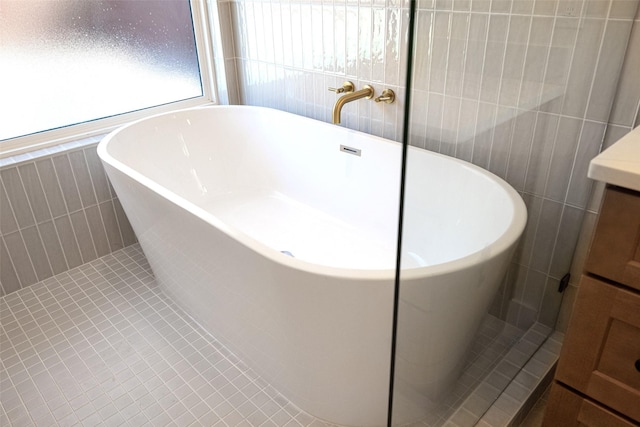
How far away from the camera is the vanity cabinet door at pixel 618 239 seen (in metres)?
0.89

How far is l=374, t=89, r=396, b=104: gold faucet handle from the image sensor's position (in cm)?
199

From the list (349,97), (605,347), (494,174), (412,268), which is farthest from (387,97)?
(605,347)

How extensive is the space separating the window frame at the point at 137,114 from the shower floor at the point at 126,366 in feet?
2.13

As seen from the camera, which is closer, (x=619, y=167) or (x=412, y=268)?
(x=619, y=167)

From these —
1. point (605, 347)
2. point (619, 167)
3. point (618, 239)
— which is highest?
point (619, 167)

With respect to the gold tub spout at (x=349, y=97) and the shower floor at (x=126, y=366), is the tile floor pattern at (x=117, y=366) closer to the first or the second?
the shower floor at (x=126, y=366)

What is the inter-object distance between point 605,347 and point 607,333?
0.13ft

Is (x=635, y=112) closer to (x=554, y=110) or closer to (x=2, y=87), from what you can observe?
(x=554, y=110)

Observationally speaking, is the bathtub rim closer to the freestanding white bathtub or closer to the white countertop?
the freestanding white bathtub

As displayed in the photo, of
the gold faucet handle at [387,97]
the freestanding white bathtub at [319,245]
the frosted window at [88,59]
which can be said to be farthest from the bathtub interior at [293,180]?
the frosted window at [88,59]

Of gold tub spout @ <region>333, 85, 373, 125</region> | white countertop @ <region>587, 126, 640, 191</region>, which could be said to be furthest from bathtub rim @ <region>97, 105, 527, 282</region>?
gold tub spout @ <region>333, 85, 373, 125</region>

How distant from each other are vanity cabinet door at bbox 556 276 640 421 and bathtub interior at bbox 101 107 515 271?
43 cm

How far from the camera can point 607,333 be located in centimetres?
102

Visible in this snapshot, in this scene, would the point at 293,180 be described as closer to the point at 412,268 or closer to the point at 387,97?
the point at 387,97
